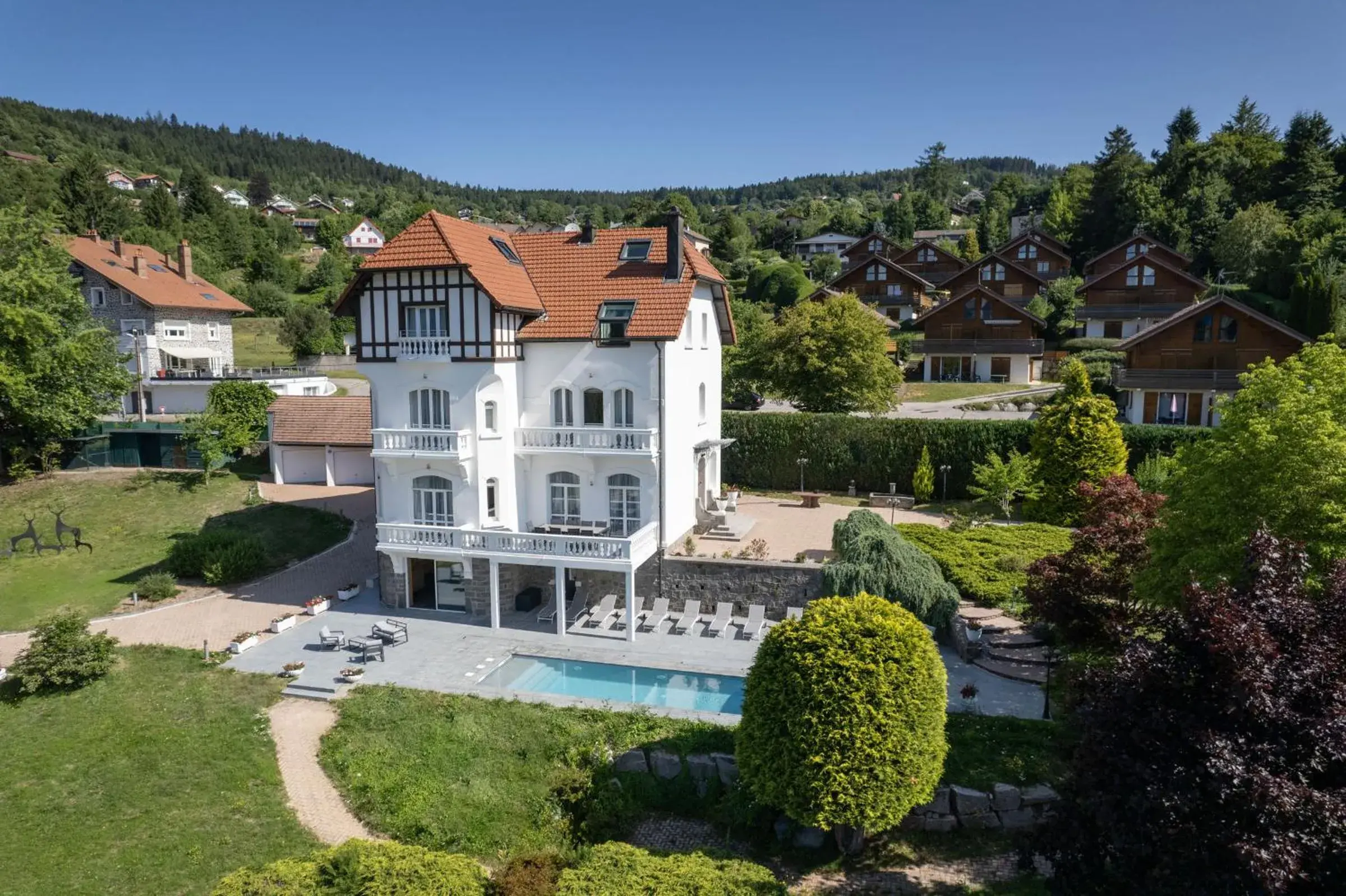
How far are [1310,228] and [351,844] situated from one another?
70.9 meters

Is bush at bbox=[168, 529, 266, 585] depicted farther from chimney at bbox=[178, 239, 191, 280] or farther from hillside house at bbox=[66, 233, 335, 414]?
chimney at bbox=[178, 239, 191, 280]

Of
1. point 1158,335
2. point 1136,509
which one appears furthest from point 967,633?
point 1158,335

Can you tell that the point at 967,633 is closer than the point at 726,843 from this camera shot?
No

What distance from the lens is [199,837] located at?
14.9 meters

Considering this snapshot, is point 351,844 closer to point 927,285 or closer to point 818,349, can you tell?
point 818,349

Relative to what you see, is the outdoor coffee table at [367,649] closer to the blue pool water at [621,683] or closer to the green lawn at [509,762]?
the green lawn at [509,762]

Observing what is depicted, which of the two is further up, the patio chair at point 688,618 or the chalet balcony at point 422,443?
the chalet balcony at point 422,443

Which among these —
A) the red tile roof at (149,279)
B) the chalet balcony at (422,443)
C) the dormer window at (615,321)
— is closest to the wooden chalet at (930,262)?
the red tile roof at (149,279)

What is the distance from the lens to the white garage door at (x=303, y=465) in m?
38.8

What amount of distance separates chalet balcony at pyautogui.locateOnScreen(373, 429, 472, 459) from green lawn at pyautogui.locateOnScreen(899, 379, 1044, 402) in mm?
33778

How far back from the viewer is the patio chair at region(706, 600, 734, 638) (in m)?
23.8

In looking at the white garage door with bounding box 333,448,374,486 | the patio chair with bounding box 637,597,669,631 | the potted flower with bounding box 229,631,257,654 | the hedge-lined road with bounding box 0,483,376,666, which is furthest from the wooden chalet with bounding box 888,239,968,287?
the potted flower with bounding box 229,631,257,654

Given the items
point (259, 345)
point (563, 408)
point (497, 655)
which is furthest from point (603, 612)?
point (259, 345)

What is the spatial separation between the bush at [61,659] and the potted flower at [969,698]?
2129 cm
